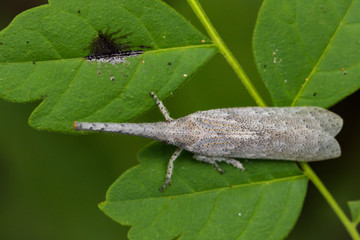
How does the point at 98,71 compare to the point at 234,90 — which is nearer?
the point at 98,71

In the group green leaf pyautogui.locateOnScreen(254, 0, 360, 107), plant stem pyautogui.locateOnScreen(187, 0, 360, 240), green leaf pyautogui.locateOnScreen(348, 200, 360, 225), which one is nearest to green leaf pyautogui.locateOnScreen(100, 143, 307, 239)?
plant stem pyautogui.locateOnScreen(187, 0, 360, 240)

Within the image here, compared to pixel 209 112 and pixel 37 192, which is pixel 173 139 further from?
pixel 37 192

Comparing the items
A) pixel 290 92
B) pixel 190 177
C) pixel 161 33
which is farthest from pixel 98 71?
pixel 290 92

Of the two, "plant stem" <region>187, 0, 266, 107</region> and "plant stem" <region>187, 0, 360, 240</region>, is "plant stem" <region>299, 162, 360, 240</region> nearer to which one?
"plant stem" <region>187, 0, 360, 240</region>

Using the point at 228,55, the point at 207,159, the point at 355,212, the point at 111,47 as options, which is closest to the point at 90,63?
the point at 111,47

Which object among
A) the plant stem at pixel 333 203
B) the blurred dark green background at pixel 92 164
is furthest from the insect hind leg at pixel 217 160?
the blurred dark green background at pixel 92 164

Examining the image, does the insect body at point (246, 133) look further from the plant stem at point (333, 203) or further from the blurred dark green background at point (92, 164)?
the blurred dark green background at point (92, 164)
